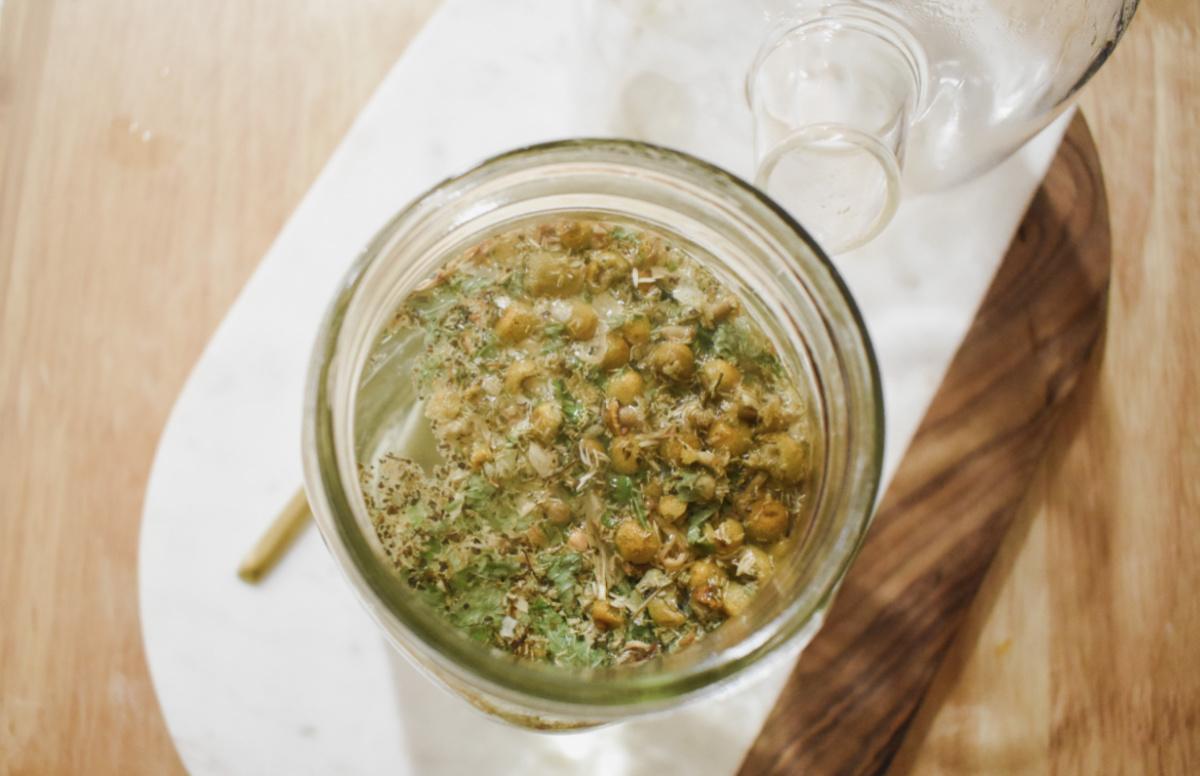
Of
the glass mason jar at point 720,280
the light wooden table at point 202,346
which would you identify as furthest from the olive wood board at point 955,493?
the glass mason jar at point 720,280

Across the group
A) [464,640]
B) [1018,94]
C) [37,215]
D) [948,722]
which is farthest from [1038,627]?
[37,215]

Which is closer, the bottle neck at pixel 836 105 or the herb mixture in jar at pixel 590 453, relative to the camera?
the herb mixture in jar at pixel 590 453

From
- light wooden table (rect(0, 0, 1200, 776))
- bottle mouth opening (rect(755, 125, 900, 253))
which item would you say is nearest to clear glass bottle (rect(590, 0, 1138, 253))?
bottle mouth opening (rect(755, 125, 900, 253))

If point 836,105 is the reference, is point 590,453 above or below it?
below

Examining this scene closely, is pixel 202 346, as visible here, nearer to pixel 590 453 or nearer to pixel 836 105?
pixel 590 453

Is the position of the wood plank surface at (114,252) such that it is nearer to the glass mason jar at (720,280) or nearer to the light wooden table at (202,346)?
the light wooden table at (202,346)

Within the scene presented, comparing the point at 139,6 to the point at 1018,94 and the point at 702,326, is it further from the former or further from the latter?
the point at 1018,94

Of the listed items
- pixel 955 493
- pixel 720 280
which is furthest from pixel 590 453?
pixel 955 493
